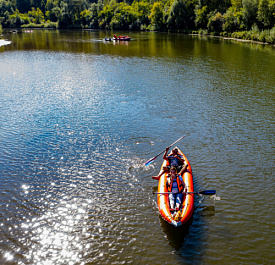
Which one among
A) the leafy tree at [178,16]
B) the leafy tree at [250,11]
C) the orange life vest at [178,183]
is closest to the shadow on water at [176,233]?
the orange life vest at [178,183]

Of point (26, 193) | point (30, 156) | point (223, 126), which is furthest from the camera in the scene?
point (223, 126)

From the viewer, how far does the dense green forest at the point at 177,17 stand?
2743 inches

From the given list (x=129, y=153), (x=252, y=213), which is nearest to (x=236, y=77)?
(x=129, y=153)

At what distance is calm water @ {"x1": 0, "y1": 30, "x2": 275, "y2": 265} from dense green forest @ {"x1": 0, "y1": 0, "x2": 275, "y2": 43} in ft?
145

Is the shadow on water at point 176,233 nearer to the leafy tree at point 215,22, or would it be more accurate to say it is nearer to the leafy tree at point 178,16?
the leafy tree at point 215,22

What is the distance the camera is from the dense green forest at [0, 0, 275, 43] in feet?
229

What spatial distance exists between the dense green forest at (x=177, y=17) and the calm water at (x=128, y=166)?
44.1 meters

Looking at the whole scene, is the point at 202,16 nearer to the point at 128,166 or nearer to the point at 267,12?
the point at 267,12

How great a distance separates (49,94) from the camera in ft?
97.0

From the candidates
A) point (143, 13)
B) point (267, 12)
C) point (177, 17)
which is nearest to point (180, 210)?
point (267, 12)

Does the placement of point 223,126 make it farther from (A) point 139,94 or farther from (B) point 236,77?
(B) point 236,77

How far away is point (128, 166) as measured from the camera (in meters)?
16.6

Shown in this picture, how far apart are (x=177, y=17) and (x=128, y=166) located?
98189 millimetres

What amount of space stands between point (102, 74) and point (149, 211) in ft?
94.9
